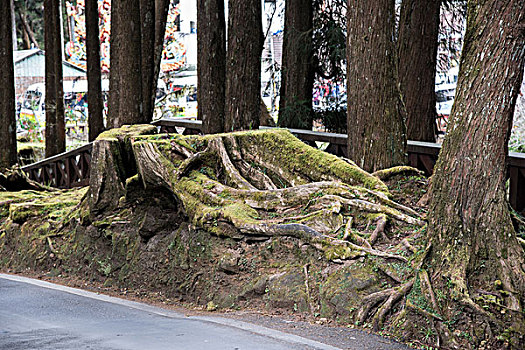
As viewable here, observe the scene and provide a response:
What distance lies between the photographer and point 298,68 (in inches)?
648

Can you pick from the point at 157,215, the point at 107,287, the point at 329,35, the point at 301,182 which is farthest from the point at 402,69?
the point at 107,287

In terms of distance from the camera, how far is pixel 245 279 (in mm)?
8305

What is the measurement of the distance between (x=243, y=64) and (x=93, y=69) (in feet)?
23.1

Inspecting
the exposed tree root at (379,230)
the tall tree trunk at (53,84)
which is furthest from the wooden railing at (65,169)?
the exposed tree root at (379,230)

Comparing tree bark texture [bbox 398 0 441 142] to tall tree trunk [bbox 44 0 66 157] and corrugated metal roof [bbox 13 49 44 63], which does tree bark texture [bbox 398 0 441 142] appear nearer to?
tall tree trunk [bbox 44 0 66 157]

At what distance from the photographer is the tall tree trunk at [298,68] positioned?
16016 millimetres

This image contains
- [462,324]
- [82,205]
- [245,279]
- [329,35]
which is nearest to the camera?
[462,324]

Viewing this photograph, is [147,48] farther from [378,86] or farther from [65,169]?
[378,86]

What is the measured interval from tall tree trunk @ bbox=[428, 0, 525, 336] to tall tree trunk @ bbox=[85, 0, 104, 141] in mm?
13414

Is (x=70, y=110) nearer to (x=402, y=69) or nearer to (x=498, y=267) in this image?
(x=402, y=69)

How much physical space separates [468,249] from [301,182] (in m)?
3.53

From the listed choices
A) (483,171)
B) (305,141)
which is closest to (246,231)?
(483,171)

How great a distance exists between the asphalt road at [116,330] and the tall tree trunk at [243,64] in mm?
5280

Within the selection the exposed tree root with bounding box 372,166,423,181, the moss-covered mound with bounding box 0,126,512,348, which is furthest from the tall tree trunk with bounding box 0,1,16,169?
the exposed tree root with bounding box 372,166,423,181
